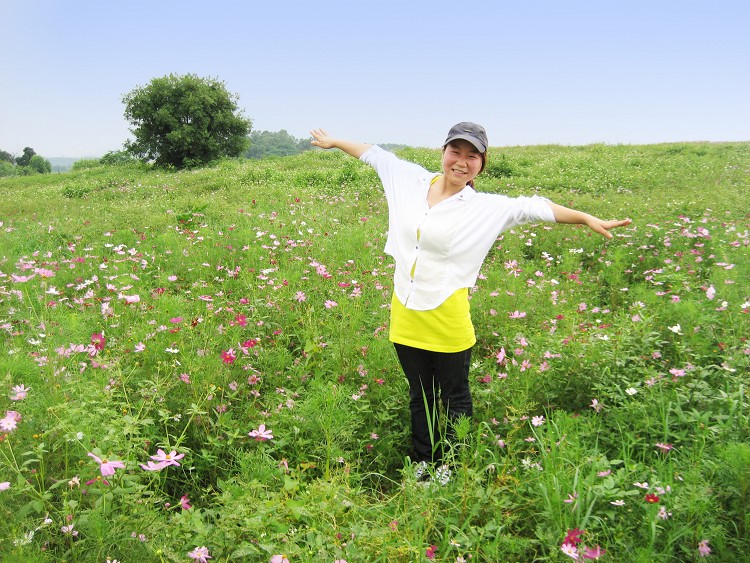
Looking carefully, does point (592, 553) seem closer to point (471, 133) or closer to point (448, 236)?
point (448, 236)

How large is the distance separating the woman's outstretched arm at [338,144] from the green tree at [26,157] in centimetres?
9491

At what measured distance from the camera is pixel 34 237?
7.16 m

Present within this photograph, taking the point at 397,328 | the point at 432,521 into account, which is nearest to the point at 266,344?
the point at 397,328

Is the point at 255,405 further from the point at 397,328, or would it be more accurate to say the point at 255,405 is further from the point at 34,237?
the point at 34,237

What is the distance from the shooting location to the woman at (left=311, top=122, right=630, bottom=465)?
2.48 metres

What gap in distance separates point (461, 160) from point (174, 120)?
29658mm

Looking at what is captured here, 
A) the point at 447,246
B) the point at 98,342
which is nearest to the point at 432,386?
the point at 447,246

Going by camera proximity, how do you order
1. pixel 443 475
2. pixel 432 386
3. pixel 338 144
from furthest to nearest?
1. pixel 338 144
2. pixel 432 386
3. pixel 443 475

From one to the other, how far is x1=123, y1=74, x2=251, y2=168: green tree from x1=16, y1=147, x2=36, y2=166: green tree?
65842 mm

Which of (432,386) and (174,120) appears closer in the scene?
(432,386)

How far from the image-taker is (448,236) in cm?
245

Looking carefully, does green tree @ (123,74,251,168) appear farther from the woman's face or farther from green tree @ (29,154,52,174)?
green tree @ (29,154,52,174)

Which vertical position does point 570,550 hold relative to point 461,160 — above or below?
below

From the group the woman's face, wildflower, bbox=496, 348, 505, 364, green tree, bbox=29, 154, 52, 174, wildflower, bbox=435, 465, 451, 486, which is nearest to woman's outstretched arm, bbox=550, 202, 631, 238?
the woman's face
